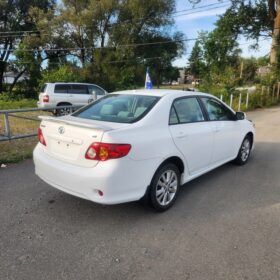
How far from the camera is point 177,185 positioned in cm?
413

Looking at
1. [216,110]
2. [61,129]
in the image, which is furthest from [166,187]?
[216,110]

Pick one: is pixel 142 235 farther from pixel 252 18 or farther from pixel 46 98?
pixel 252 18

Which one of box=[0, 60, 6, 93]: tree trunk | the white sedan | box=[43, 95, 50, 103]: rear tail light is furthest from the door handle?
box=[0, 60, 6, 93]: tree trunk

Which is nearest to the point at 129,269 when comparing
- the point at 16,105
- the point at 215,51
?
the point at 16,105

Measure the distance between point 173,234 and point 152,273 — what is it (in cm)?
73

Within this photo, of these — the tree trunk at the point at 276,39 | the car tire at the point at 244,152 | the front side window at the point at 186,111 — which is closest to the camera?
the front side window at the point at 186,111

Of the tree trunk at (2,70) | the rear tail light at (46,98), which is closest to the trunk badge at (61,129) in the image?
the rear tail light at (46,98)

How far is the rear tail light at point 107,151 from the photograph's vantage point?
127 inches

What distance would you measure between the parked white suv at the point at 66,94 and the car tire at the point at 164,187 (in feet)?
37.7

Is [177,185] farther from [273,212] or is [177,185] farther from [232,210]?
[273,212]

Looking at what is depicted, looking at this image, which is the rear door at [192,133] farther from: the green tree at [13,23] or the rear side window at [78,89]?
the green tree at [13,23]

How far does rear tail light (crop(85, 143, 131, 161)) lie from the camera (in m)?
3.23

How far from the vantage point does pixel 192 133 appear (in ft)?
13.8

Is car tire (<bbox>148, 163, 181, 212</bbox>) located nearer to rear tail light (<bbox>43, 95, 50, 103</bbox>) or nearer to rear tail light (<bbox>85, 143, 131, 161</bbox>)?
rear tail light (<bbox>85, 143, 131, 161</bbox>)
